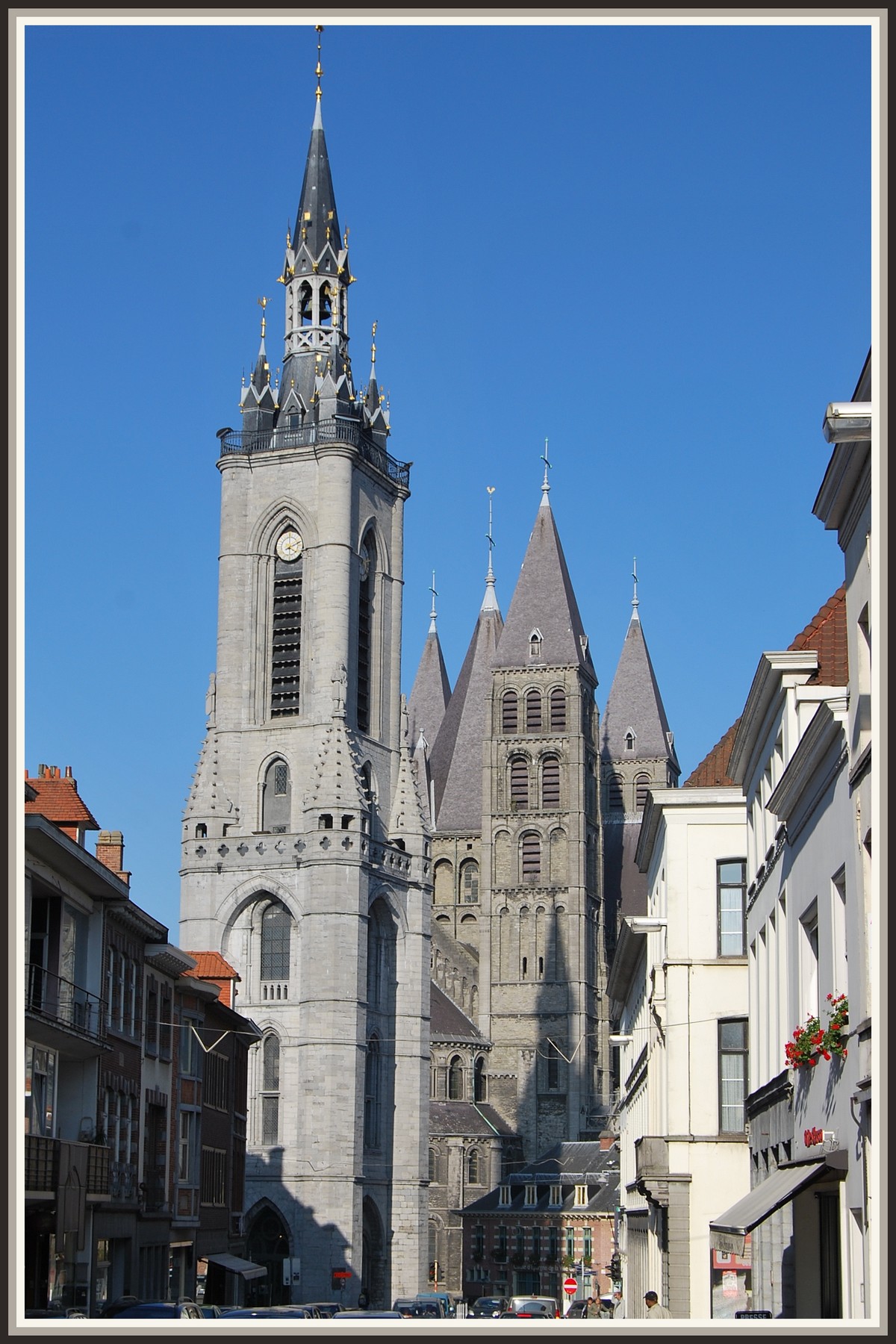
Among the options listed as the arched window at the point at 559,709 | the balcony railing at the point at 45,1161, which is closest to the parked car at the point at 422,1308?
the balcony railing at the point at 45,1161

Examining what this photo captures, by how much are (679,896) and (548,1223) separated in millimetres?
69660

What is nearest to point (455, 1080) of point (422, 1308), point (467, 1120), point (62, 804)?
point (467, 1120)

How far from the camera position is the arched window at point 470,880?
11775 centimetres

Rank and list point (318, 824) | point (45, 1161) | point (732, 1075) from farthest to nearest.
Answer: point (318, 824) < point (732, 1075) < point (45, 1161)

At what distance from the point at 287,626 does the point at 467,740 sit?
4337cm

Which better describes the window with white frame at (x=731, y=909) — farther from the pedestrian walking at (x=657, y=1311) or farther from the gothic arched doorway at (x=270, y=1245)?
the gothic arched doorway at (x=270, y=1245)

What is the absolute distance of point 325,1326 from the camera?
41.3ft

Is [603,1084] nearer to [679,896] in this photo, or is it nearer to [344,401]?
[344,401]

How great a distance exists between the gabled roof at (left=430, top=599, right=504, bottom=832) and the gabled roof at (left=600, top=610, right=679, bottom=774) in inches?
331

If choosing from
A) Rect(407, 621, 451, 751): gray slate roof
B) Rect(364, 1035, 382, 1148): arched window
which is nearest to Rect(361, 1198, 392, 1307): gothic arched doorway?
Rect(364, 1035, 382, 1148): arched window

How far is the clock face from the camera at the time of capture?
86.3m

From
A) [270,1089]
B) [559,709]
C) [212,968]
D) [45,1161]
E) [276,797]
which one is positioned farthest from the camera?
[559,709]

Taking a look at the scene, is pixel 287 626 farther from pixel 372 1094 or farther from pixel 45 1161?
pixel 45 1161

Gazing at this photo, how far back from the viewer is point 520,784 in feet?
383
